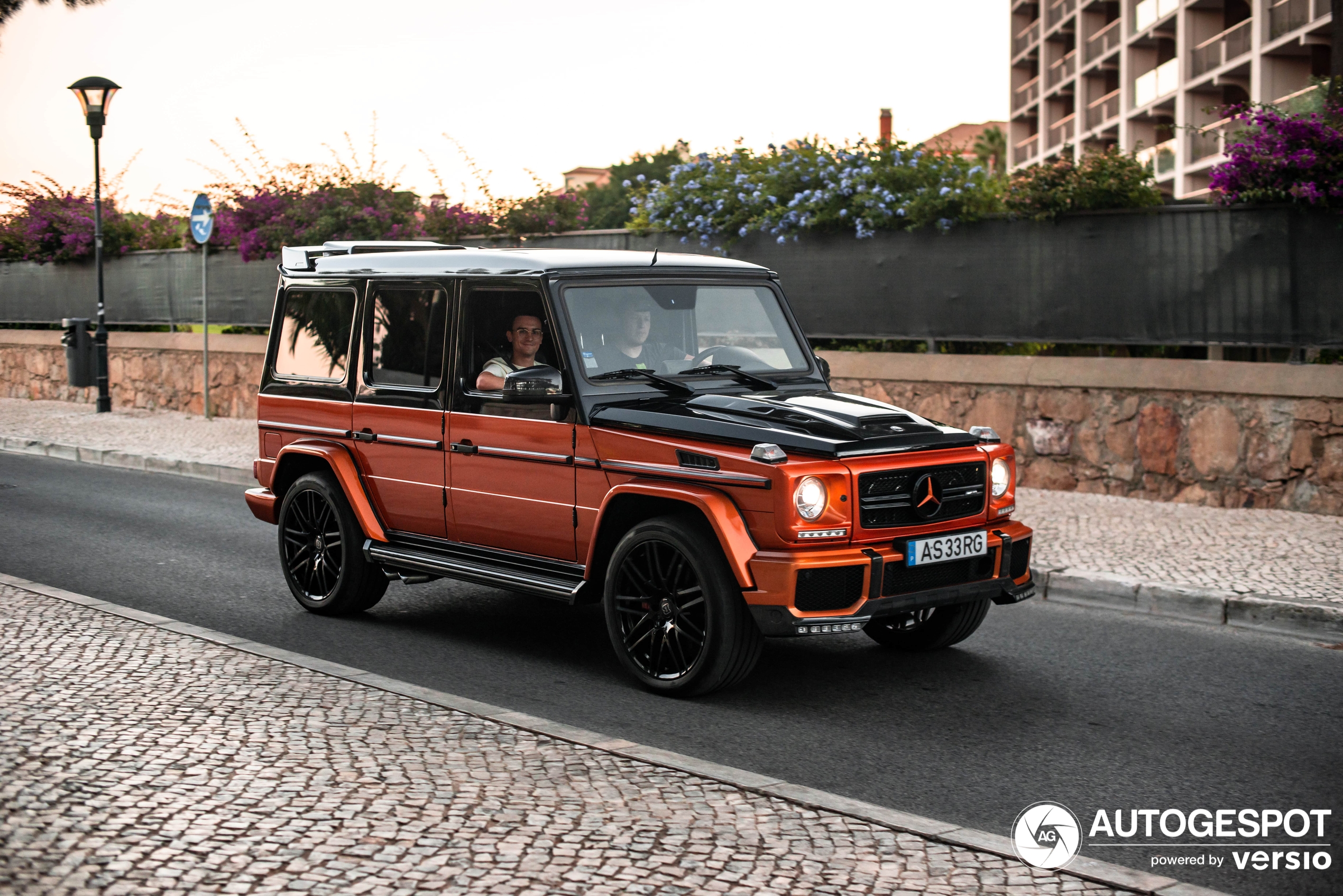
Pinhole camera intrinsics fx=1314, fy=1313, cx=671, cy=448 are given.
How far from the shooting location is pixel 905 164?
45.3 ft

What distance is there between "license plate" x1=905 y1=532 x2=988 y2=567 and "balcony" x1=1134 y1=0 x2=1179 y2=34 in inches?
1878

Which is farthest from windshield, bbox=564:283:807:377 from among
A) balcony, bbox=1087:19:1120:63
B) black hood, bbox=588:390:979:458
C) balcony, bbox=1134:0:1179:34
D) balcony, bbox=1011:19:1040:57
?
A: balcony, bbox=1011:19:1040:57

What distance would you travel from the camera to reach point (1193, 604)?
7879 mm

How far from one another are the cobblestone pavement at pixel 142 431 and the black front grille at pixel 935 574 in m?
10.3

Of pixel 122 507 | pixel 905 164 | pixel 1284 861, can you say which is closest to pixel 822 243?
pixel 905 164

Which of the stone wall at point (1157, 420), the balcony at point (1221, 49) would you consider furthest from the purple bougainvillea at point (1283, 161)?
the balcony at point (1221, 49)

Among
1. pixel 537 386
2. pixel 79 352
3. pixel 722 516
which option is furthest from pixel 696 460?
pixel 79 352

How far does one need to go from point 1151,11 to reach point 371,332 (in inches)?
1992

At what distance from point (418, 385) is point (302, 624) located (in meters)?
1.56

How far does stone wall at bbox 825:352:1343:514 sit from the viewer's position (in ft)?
35.4

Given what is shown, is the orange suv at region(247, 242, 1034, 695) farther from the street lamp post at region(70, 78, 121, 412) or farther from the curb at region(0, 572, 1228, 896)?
the street lamp post at region(70, 78, 121, 412)

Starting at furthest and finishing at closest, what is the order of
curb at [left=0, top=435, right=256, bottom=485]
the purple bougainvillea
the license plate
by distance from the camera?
curb at [left=0, top=435, right=256, bottom=485] → the purple bougainvillea → the license plate

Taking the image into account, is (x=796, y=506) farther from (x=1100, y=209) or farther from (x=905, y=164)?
(x=905, y=164)

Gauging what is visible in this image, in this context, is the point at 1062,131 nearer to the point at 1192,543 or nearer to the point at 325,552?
the point at 1192,543
